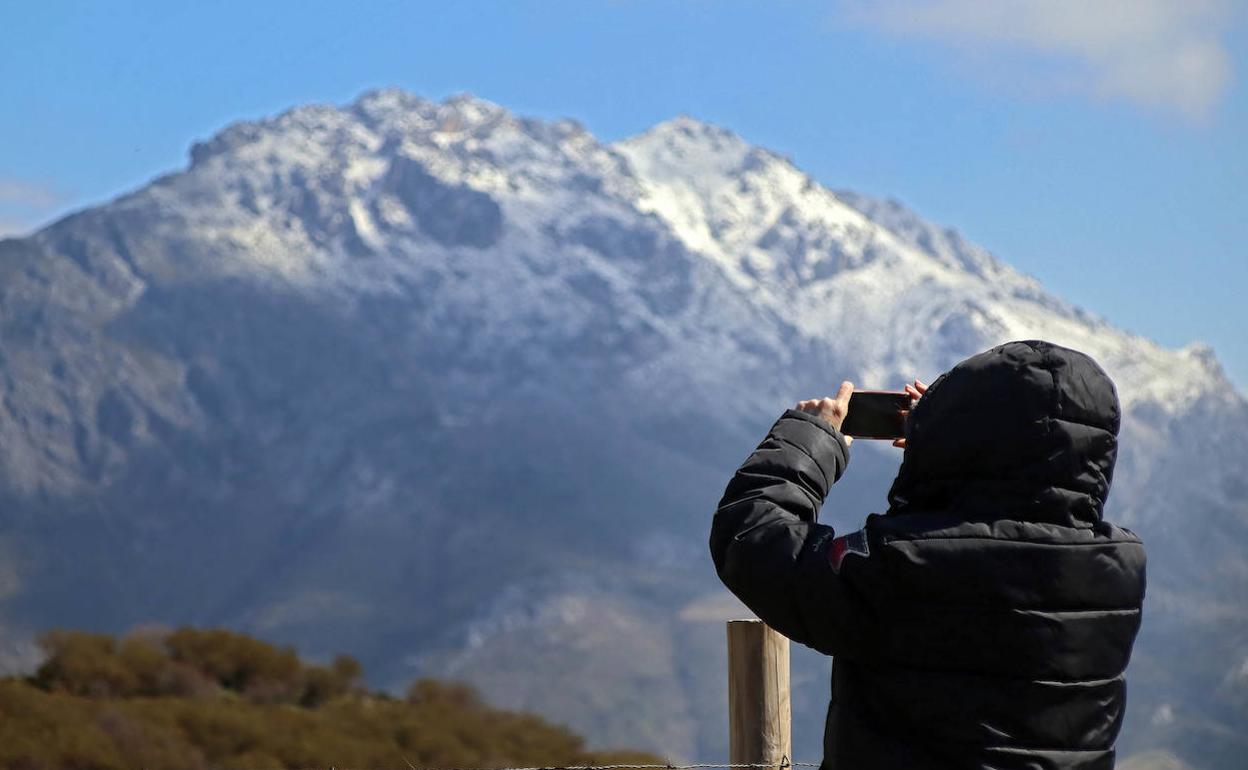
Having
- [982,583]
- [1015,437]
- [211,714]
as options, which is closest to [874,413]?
[1015,437]

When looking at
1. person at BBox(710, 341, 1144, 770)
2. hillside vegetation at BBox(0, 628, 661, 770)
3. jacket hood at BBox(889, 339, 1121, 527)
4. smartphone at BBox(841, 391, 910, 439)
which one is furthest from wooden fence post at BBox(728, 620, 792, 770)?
hillside vegetation at BBox(0, 628, 661, 770)

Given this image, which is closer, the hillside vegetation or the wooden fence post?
the wooden fence post

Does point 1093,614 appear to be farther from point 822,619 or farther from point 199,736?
point 199,736

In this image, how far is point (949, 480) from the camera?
2.88 metres

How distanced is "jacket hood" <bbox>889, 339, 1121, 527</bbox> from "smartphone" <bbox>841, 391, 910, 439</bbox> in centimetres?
45

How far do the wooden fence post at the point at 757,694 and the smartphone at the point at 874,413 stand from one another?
150cm

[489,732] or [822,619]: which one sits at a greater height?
[489,732]

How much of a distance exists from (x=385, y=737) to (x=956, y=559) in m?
32.5

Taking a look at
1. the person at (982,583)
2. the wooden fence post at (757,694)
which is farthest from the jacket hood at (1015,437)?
the wooden fence post at (757,694)

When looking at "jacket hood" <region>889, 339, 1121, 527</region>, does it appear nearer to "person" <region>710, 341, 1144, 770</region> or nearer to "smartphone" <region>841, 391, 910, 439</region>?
"person" <region>710, 341, 1144, 770</region>

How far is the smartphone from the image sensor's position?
3.35m

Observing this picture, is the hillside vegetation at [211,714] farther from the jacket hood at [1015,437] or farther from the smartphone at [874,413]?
the jacket hood at [1015,437]

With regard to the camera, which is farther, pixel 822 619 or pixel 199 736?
pixel 199 736

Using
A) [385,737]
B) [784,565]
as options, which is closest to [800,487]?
[784,565]
